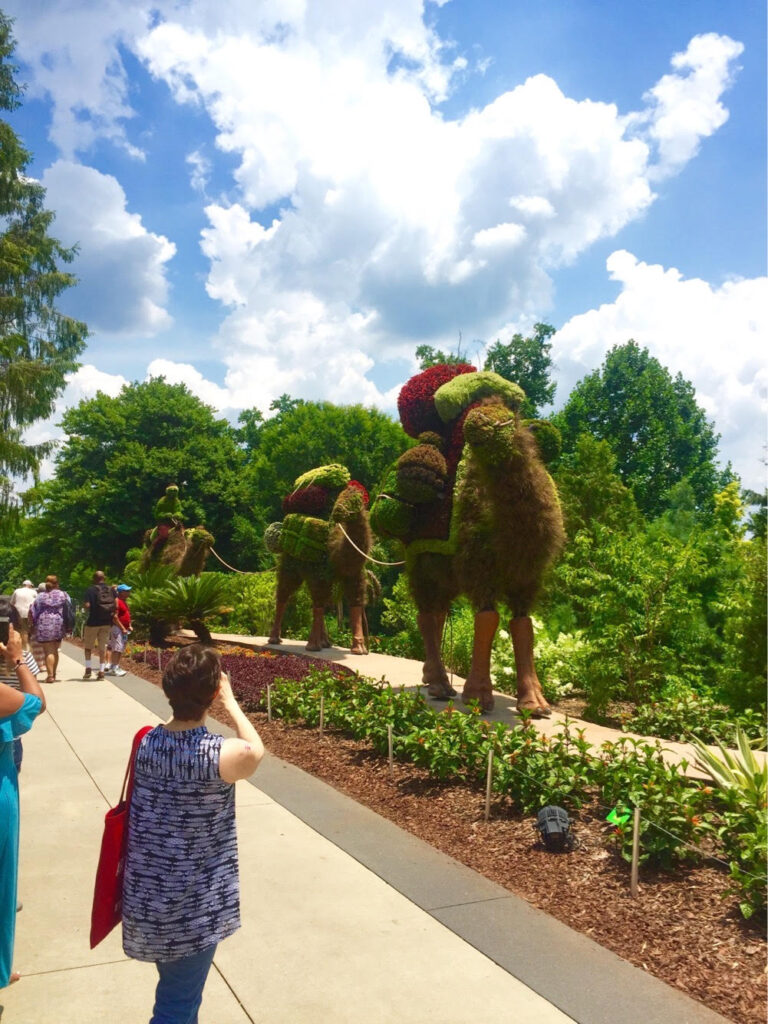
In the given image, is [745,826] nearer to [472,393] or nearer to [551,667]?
[472,393]

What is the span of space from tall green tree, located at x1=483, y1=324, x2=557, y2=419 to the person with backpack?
72.9 ft

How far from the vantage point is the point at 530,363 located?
31766 millimetres

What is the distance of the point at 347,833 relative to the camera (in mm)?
5082

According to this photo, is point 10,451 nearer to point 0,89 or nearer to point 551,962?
point 0,89

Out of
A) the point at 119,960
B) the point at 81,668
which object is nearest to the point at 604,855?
the point at 119,960

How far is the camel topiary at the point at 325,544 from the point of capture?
13.2 m

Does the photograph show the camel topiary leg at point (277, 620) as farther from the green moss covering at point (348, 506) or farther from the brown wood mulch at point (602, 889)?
the brown wood mulch at point (602, 889)

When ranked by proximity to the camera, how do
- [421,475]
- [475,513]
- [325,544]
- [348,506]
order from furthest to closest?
1. [325,544]
2. [348,506]
3. [421,475]
4. [475,513]


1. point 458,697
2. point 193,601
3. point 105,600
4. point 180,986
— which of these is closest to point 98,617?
point 105,600

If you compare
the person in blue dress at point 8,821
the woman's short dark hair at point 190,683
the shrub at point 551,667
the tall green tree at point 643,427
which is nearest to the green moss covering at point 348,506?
the shrub at point 551,667

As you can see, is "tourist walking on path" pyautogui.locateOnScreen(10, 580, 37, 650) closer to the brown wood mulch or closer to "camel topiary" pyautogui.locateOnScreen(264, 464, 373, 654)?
"camel topiary" pyautogui.locateOnScreen(264, 464, 373, 654)

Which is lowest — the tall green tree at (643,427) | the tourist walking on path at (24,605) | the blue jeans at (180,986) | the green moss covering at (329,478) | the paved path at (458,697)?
the blue jeans at (180,986)

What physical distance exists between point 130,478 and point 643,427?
19.5 metres

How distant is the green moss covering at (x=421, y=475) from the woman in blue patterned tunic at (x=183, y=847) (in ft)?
20.7
